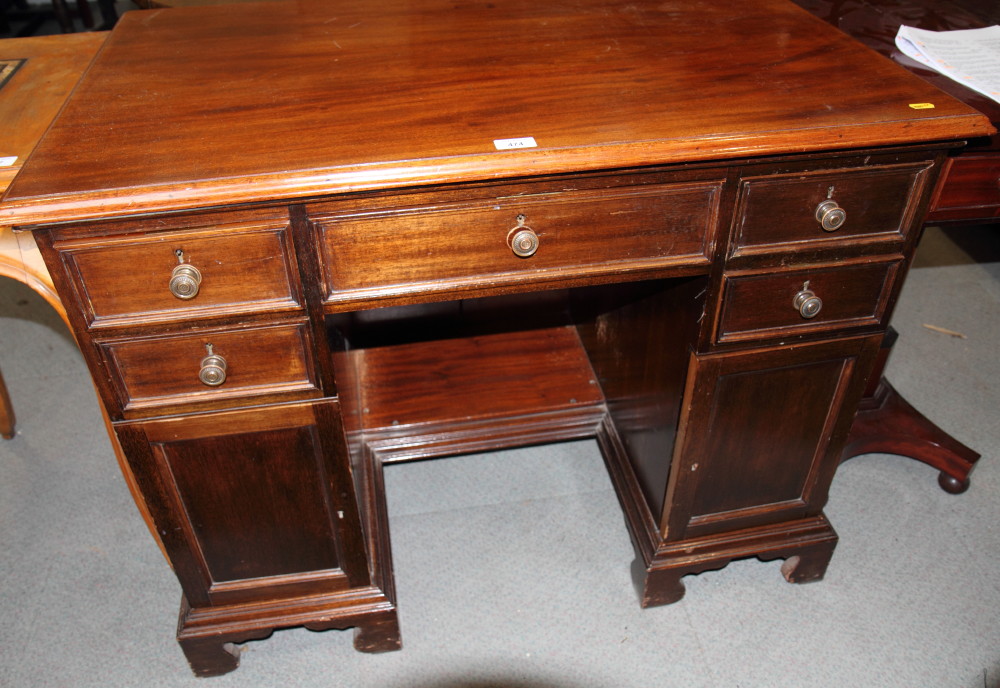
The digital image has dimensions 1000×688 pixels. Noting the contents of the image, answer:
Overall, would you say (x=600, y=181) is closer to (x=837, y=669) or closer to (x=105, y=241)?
(x=105, y=241)

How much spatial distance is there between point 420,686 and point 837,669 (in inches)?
29.8

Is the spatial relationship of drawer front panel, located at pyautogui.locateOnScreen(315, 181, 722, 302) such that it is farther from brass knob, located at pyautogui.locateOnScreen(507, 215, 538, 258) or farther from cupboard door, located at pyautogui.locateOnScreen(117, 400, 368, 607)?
cupboard door, located at pyautogui.locateOnScreen(117, 400, 368, 607)

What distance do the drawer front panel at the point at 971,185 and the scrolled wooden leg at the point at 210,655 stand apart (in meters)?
1.41

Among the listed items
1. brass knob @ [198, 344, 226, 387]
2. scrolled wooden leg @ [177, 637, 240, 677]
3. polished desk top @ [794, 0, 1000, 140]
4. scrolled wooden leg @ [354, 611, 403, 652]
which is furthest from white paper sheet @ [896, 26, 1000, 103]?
scrolled wooden leg @ [177, 637, 240, 677]

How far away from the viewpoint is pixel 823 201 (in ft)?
3.60

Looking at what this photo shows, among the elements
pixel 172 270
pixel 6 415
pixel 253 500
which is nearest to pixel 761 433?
pixel 253 500

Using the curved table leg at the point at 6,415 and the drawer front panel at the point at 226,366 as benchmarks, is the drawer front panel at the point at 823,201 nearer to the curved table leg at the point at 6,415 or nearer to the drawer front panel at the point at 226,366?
the drawer front panel at the point at 226,366

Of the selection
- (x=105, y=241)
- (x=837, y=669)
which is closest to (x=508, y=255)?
(x=105, y=241)

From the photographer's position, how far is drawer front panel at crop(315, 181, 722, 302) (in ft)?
3.38

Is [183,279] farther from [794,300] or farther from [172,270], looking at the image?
[794,300]

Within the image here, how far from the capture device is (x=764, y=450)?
4.55 ft

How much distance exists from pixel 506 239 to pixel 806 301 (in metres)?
0.46

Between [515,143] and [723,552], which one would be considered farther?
[723,552]

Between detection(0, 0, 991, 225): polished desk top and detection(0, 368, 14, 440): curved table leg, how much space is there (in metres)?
0.96
